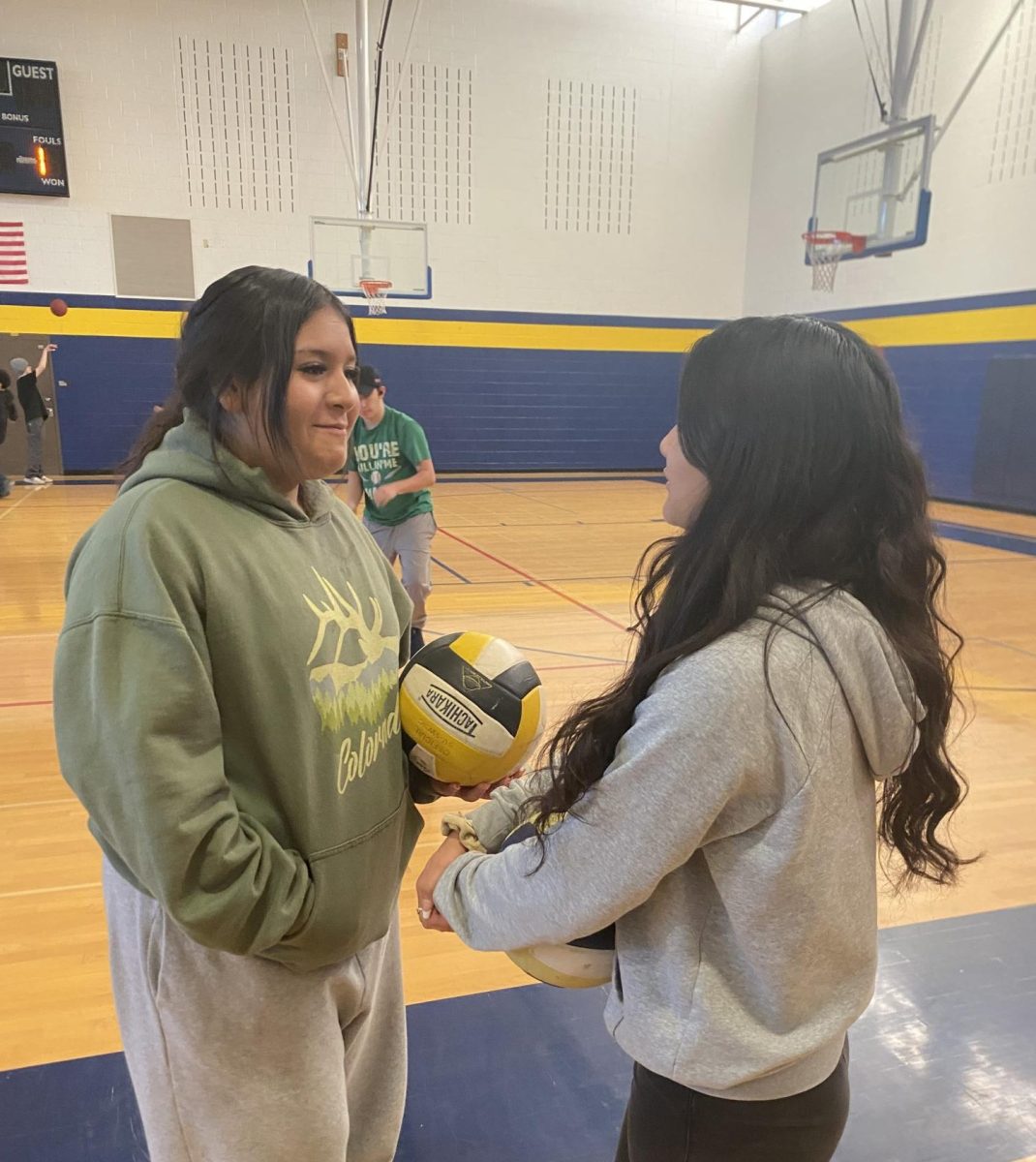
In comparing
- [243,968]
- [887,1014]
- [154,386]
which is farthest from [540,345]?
[243,968]

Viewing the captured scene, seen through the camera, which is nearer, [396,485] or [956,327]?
[396,485]

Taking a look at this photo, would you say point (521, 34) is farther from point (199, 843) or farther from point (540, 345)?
point (199, 843)

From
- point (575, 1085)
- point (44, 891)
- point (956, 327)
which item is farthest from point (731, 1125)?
point (956, 327)

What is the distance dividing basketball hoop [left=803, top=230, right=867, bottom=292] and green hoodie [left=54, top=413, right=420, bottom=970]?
987 centimetres

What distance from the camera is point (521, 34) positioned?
12086mm

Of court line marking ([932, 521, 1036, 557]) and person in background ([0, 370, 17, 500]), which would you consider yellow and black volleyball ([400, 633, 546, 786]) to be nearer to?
court line marking ([932, 521, 1036, 557])

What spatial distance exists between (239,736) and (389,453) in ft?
11.8

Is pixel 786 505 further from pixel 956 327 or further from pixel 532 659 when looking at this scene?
pixel 956 327

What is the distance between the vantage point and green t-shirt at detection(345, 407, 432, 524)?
4.53 m

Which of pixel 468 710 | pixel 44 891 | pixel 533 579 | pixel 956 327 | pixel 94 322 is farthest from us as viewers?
pixel 94 322

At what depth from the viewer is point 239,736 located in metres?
1.07

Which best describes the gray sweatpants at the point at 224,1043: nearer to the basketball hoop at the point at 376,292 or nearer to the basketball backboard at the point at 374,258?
the basketball hoop at the point at 376,292

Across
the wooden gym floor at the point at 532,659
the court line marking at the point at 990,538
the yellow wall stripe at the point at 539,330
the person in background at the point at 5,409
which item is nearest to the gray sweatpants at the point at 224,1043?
the wooden gym floor at the point at 532,659

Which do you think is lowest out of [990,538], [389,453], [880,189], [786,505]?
[990,538]
